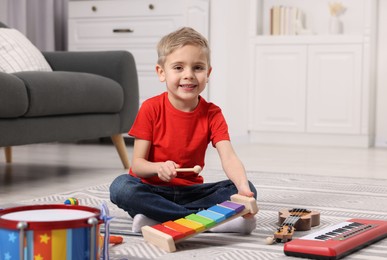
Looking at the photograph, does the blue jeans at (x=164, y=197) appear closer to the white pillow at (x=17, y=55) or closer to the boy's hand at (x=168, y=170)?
the boy's hand at (x=168, y=170)

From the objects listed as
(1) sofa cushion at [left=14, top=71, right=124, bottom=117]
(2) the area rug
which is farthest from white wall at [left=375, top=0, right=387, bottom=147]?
(1) sofa cushion at [left=14, top=71, right=124, bottom=117]

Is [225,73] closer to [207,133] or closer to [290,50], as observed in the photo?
[290,50]

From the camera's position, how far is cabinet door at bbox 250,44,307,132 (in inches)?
176

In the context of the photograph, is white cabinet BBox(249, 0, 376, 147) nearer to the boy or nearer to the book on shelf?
the book on shelf

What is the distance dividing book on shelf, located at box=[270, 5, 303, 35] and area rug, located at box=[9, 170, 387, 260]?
2.11 m

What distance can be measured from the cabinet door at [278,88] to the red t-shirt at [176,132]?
9.62ft

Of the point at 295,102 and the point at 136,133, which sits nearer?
the point at 136,133

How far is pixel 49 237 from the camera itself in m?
0.87

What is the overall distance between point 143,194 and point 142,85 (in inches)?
99.3

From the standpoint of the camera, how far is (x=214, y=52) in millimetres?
4254

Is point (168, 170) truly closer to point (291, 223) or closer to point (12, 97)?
point (291, 223)

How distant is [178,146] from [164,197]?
134mm

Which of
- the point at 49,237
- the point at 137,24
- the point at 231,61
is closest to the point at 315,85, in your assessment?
the point at 231,61

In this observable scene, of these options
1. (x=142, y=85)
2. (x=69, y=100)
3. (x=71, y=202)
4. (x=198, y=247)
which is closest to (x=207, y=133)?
(x=198, y=247)
